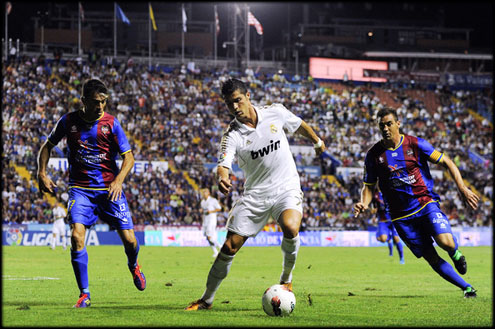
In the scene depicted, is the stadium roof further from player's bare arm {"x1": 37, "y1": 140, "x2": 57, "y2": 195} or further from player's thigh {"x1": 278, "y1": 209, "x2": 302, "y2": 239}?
player's thigh {"x1": 278, "y1": 209, "x2": 302, "y2": 239}

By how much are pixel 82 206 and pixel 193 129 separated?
3747 cm

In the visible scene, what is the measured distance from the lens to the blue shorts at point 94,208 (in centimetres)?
1055

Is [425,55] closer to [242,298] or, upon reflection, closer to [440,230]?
[440,230]

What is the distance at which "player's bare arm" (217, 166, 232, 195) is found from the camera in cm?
886

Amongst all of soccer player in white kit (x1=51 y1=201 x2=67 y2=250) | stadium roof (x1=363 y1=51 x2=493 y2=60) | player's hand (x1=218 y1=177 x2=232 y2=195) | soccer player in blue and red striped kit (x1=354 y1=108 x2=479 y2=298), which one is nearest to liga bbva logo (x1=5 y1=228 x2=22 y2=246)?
soccer player in white kit (x1=51 y1=201 x2=67 y2=250)

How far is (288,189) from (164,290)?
486 cm

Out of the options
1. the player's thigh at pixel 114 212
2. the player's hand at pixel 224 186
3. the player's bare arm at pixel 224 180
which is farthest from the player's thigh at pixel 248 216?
the player's thigh at pixel 114 212

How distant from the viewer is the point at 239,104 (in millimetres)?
9664

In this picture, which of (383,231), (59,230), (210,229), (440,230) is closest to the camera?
(440,230)

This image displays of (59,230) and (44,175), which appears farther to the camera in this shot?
(59,230)

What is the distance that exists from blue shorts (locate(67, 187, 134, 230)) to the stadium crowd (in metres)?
28.0

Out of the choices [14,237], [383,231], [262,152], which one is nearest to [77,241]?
[262,152]

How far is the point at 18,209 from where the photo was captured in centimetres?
3794

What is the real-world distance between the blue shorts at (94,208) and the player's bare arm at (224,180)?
221cm
